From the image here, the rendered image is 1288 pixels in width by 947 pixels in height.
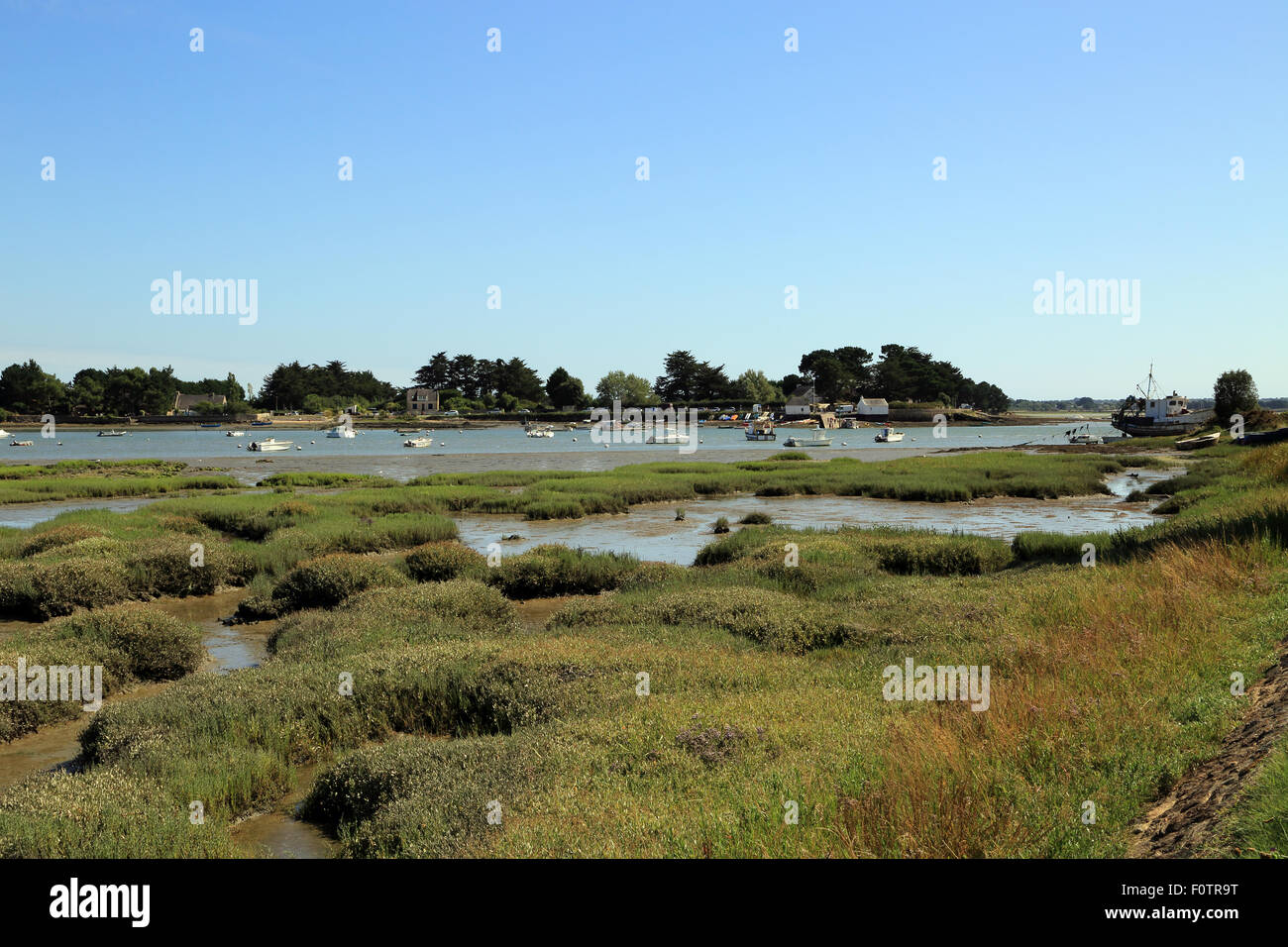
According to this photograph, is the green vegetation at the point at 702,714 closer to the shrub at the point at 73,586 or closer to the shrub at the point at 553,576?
the shrub at the point at 553,576

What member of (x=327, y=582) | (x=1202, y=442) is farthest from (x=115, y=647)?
(x=1202, y=442)

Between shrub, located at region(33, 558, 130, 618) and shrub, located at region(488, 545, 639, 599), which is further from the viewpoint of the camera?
shrub, located at region(488, 545, 639, 599)

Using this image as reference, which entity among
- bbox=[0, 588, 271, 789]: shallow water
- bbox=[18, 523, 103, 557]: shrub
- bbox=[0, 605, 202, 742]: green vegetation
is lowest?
bbox=[0, 588, 271, 789]: shallow water

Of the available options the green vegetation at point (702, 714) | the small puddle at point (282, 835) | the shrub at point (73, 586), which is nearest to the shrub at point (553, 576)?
the green vegetation at point (702, 714)

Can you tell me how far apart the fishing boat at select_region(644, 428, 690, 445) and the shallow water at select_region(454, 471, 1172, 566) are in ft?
275

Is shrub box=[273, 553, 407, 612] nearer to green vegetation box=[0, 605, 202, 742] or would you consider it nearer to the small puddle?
green vegetation box=[0, 605, 202, 742]

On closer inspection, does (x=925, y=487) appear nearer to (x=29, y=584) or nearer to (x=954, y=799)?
(x=29, y=584)

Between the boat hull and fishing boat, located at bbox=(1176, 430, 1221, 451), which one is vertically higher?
the boat hull

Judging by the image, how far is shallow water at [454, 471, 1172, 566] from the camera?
37.3 m

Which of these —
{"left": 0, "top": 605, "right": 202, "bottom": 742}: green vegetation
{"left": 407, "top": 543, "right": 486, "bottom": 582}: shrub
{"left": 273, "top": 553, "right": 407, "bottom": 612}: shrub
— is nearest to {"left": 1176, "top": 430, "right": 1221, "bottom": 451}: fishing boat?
{"left": 407, "top": 543, "right": 486, "bottom": 582}: shrub

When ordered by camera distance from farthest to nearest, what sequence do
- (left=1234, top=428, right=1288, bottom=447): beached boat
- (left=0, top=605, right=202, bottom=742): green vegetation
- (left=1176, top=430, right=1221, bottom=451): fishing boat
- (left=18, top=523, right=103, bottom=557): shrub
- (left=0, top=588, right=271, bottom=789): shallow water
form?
(left=1176, top=430, right=1221, bottom=451): fishing boat
(left=1234, top=428, right=1288, bottom=447): beached boat
(left=18, top=523, right=103, bottom=557): shrub
(left=0, top=605, right=202, bottom=742): green vegetation
(left=0, top=588, right=271, bottom=789): shallow water

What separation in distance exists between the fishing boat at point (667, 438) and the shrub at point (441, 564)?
114m
